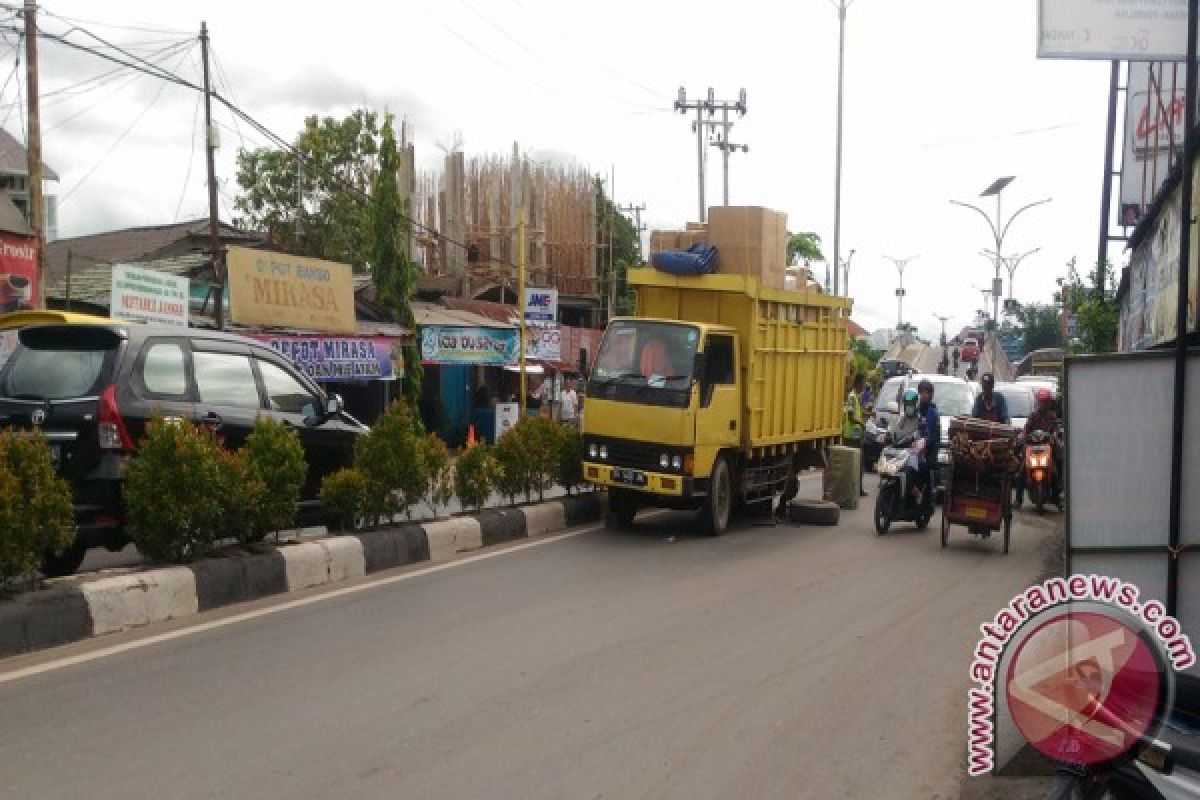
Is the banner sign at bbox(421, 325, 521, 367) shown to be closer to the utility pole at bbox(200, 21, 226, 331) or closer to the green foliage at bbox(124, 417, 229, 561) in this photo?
the utility pole at bbox(200, 21, 226, 331)

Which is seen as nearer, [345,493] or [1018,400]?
[345,493]

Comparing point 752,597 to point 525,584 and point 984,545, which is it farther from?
point 984,545

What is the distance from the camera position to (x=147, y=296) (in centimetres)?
1959

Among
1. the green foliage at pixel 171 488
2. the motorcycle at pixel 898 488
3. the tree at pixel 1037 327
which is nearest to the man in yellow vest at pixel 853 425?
the motorcycle at pixel 898 488

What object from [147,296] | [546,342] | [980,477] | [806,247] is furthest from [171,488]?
[806,247]

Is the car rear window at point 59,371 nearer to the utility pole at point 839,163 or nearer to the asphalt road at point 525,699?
the asphalt road at point 525,699

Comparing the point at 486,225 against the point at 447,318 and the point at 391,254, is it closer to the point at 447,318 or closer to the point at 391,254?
the point at 447,318

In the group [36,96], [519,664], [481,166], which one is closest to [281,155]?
[481,166]

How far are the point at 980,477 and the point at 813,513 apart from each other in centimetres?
260

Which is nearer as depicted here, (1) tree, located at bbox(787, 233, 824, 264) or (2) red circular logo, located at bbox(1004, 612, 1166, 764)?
(2) red circular logo, located at bbox(1004, 612, 1166, 764)

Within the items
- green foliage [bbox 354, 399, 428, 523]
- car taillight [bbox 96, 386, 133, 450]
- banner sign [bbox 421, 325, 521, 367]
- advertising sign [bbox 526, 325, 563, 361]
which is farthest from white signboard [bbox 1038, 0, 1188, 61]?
banner sign [bbox 421, 325, 521, 367]

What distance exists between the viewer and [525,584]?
365 inches

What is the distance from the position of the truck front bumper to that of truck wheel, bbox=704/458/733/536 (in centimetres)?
26

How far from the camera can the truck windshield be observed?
12.4m
